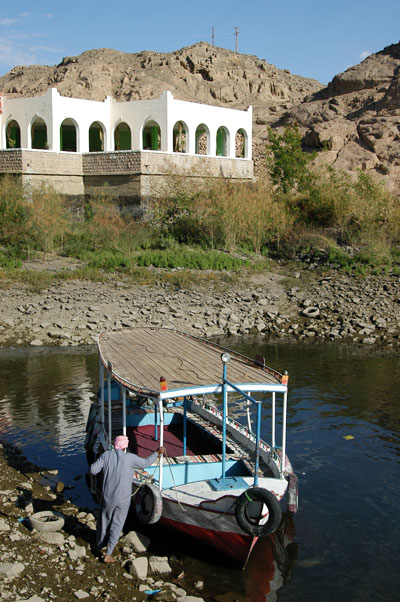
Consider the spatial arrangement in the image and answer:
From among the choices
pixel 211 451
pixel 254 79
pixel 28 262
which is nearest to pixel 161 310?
pixel 28 262

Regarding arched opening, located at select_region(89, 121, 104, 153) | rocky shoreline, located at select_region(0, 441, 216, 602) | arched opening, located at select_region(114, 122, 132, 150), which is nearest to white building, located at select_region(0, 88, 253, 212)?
arched opening, located at select_region(114, 122, 132, 150)

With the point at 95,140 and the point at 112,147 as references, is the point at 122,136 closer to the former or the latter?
the point at 95,140

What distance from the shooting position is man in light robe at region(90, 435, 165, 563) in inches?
261

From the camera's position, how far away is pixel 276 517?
6.68 meters

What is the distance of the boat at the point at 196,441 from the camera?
6.82 meters

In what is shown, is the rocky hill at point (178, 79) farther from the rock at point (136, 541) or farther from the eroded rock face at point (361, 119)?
the rock at point (136, 541)

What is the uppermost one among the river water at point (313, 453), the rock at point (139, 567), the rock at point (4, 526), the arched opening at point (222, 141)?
the arched opening at point (222, 141)

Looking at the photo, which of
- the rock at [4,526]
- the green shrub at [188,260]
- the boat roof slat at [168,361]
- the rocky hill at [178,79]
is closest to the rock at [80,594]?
the rock at [4,526]

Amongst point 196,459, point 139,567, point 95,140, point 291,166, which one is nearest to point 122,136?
point 95,140

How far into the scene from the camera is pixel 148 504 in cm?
717

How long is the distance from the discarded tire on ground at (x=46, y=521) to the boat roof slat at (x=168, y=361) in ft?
5.75

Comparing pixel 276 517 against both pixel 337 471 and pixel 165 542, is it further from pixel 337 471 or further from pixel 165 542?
pixel 337 471

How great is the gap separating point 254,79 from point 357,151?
1843 cm

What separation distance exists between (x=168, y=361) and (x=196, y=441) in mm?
1487
